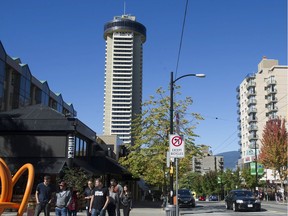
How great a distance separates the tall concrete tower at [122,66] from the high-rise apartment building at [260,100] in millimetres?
59842

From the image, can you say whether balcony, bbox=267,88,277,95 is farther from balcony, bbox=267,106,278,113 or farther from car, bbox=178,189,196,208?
car, bbox=178,189,196,208

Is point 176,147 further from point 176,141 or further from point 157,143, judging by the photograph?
point 157,143

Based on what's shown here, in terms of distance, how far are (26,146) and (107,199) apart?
17.2 meters

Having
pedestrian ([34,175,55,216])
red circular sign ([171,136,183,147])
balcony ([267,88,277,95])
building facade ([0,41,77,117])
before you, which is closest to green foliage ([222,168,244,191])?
balcony ([267,88,277,95])

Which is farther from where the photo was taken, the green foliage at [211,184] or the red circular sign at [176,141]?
the green foliage at [211,184]

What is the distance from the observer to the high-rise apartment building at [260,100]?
103812 millimetres

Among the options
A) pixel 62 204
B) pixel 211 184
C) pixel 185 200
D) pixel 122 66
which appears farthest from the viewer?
pixel 122 66

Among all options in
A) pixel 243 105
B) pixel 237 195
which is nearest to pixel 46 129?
pixel 237 195

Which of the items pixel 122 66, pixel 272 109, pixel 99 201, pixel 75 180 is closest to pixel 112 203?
pixel 99 201

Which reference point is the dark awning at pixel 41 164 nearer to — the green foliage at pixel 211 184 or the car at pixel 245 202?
the car at pixel 245 202

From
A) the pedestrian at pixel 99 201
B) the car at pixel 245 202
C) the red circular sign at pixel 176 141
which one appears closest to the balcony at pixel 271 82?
the car at pixel 245 202

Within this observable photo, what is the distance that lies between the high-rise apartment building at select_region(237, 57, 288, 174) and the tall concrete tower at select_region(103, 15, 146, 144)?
196 feet

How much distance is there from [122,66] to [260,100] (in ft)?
241

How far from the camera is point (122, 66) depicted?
172125mm
